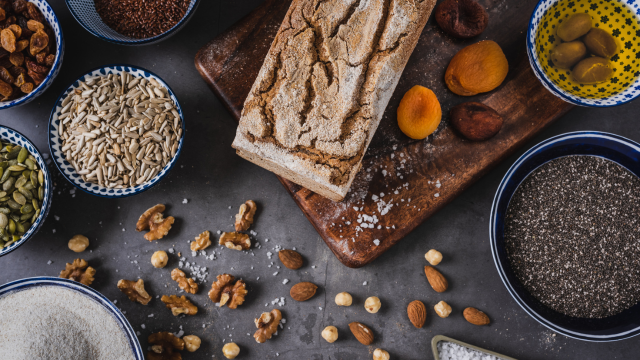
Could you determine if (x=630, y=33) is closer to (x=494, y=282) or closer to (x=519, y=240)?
(x=519, y=240)

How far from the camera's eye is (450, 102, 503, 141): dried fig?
1463mm

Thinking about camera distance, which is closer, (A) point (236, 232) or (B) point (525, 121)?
(B) point (525, 121)

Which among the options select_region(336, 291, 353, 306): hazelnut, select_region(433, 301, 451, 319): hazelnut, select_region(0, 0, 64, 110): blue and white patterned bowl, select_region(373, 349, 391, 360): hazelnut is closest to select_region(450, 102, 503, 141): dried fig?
select_region(433, 301, 451, 319): hazelnut

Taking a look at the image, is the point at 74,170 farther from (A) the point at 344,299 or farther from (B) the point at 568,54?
(B) the point at 568,54

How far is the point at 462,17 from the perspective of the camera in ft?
5.01

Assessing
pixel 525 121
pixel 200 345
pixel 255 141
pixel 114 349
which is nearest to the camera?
pixel 255 141

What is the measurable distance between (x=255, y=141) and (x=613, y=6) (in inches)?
62.2

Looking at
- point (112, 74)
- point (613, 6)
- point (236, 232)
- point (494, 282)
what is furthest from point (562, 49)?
point (112, 74)

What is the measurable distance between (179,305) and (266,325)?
41cm

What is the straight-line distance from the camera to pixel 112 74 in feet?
5.07

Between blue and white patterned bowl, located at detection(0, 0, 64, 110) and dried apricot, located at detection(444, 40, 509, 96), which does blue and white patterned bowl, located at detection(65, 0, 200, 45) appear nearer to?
blue and white patterned bowl, located at detection(0, 0, 64, 110)

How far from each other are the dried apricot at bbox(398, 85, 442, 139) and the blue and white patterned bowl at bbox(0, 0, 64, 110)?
1461 millimetres

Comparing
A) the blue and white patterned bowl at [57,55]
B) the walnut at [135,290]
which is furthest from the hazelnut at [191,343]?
the blue and white patterned bowl at [57,55]

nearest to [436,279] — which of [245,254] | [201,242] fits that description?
[245,254]
